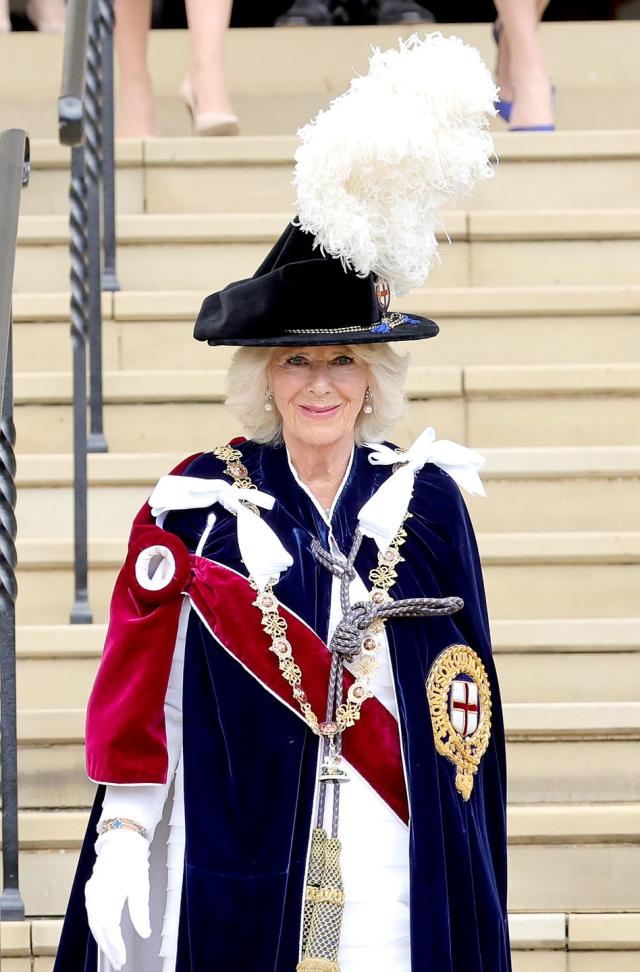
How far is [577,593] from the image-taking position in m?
4.68

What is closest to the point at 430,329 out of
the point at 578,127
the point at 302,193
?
the point at 302,193

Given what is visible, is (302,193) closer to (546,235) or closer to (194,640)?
(194,640)

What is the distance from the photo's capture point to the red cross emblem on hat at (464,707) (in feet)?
9.89

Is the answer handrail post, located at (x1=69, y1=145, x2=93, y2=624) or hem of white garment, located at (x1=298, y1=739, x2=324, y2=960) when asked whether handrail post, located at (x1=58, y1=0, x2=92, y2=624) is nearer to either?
handrail post, located at (x1=69, y1=145, x2=93, y2=624)

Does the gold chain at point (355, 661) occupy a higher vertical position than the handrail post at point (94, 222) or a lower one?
lower

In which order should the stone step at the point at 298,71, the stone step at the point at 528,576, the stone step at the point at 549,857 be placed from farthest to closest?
the stone step at the point at 298,71 < the stone step at the point at 528,576 < the stone step at the point at 549,857

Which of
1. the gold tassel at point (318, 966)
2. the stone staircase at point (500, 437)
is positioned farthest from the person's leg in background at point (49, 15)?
the gold tassel at point (318, 966)

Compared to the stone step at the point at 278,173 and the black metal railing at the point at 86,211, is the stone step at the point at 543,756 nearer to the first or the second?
the black metal railing at the point at 86,211

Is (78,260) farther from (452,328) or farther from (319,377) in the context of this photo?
(319,377)

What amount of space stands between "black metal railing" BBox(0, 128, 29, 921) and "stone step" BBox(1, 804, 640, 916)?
191mm

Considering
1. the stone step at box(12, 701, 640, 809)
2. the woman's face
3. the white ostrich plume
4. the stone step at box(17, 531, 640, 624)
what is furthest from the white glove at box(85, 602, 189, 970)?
the stone step at box(17, 531, 640, 624)

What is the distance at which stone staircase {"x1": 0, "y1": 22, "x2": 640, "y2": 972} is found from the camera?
408cm

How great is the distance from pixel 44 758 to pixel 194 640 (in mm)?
1292

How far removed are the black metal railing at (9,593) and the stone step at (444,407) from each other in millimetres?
1095
